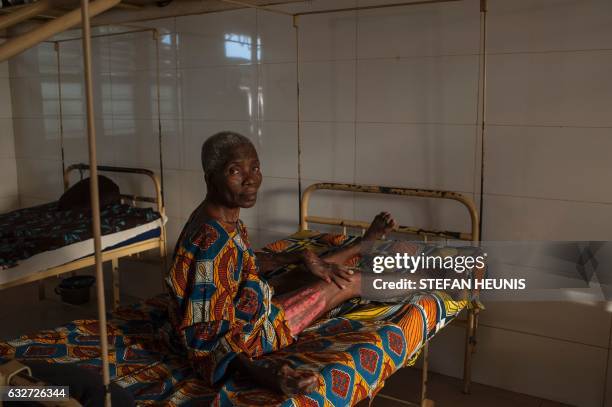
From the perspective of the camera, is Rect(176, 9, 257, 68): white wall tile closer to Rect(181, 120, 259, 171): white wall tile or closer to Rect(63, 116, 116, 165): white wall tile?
Rect(181, 120, 259, 171): white wall tile

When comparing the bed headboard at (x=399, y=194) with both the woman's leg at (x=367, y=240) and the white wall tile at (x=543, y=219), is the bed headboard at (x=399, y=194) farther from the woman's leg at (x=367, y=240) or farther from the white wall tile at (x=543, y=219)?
the woman's leg at (x=367, y=240)

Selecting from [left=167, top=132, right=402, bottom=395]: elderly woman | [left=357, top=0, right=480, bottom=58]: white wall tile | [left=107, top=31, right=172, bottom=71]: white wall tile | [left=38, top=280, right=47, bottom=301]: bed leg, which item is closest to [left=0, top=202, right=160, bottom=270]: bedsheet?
[left=38, top=280, right=47, bottom=301]: bed leg

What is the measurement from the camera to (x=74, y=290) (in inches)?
168

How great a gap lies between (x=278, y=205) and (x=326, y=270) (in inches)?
58.6

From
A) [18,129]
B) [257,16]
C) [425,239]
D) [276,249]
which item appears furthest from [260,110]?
[18,129]

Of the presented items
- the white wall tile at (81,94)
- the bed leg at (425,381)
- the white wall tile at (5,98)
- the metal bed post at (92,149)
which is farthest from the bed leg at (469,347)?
the white wall tile at (5,98)

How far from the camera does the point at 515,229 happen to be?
3.01 m

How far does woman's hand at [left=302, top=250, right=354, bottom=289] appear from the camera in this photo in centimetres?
233

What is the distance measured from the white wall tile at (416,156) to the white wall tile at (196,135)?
98cm

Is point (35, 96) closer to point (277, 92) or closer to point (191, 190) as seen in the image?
point (191, 190)

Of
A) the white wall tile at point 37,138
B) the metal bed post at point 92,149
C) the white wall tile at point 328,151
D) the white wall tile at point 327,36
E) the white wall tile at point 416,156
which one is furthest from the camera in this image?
the white wall tile at point 37,138

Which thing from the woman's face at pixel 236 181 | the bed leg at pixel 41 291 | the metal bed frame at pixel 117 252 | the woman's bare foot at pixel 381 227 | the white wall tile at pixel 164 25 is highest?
the white wall tile at pixel 164 25

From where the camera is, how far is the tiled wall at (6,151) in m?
5.25

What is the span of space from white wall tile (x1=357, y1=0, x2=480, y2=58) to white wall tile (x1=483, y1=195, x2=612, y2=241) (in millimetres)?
806
